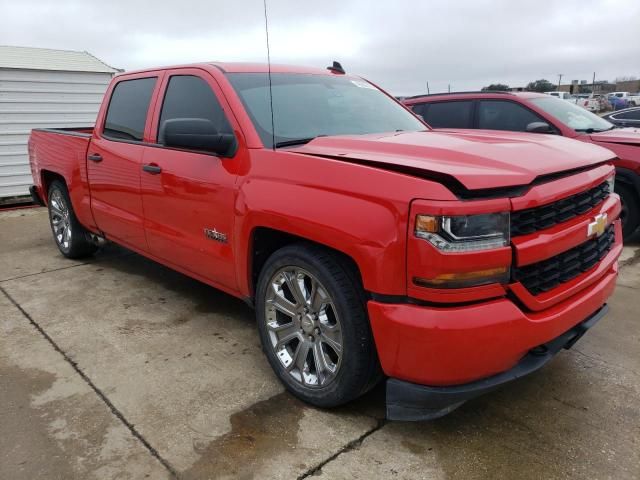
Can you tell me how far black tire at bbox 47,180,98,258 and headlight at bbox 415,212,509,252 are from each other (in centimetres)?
432

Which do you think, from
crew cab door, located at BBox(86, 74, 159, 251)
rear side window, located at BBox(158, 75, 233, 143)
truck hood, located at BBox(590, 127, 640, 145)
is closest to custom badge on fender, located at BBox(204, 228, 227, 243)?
rear side window, located at BBox(158, 75, 233, 143)

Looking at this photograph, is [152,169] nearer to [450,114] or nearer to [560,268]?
[560,268]

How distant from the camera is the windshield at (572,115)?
6.32 meters

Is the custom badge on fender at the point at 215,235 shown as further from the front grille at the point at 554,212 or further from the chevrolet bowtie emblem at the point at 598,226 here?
the chevrolet bowtie emblem at the point at 598,226

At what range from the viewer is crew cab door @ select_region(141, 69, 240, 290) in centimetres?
321

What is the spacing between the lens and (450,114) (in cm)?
702

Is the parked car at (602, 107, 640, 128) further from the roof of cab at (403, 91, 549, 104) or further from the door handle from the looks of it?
the door handle

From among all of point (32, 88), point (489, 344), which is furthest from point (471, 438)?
point (32, 88)

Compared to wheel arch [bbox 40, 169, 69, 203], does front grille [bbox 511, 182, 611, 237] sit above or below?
above

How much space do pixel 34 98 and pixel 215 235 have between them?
7.97 m

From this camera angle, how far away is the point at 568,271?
8.31 ft

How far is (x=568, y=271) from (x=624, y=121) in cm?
973

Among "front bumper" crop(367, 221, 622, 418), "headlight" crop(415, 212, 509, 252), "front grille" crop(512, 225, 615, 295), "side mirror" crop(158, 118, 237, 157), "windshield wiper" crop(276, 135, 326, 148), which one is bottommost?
"front bumper" crop(367, 221, 622, 418)

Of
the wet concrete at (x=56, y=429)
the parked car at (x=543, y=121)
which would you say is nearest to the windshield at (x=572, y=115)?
the parked car at (x=543, y=121)
